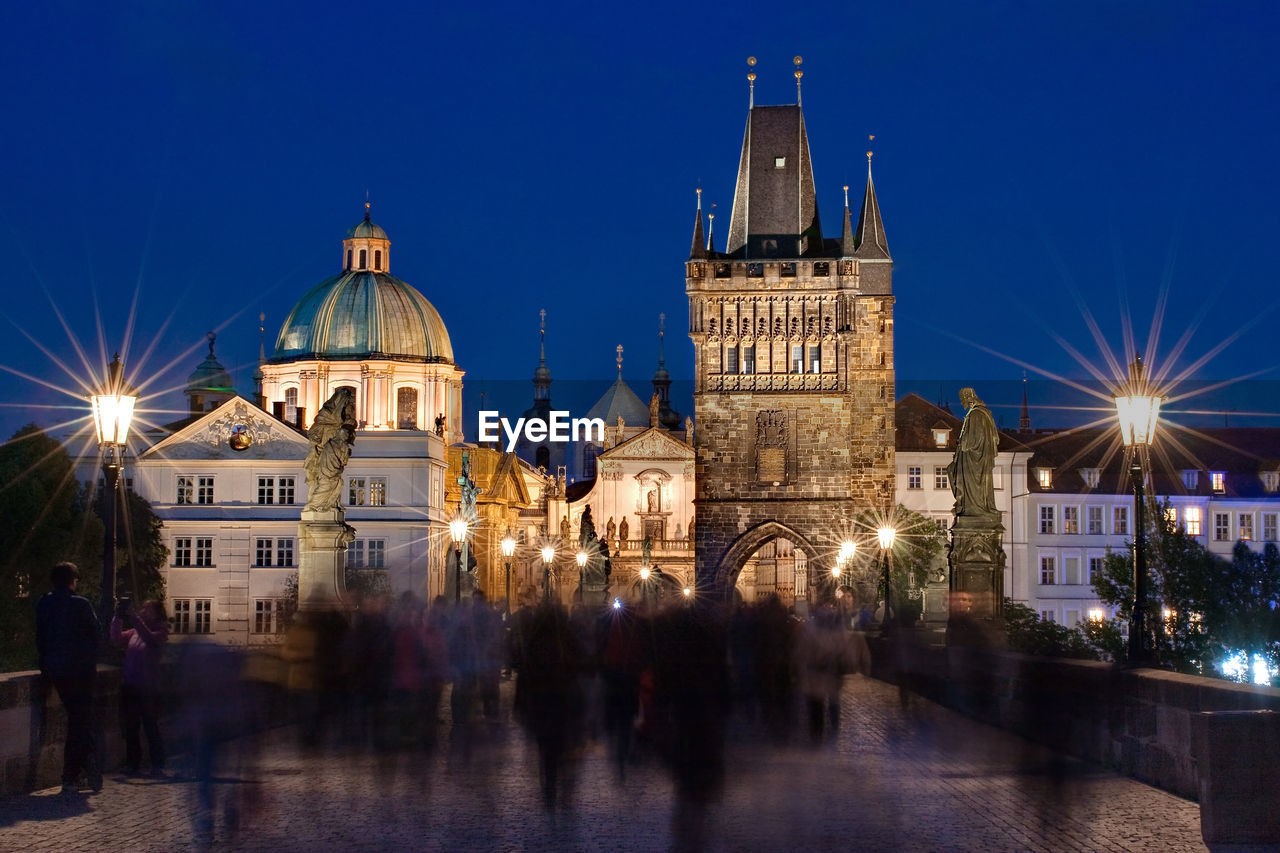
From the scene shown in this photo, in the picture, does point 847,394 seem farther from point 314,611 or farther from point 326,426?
point 314,611

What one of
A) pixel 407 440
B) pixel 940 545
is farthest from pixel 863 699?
pixel 407 440

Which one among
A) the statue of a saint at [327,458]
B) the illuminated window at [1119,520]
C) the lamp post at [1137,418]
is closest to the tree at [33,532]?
the statue of a saint at [327,458]

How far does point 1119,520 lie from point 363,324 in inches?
1683

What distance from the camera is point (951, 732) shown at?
19.3 meters

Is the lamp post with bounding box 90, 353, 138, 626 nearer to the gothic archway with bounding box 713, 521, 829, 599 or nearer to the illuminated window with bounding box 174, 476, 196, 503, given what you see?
the gothic archway with bounding box 713, 521, 829, 599

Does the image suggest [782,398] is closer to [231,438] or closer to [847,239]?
[847,239]

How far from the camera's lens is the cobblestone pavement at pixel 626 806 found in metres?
12.0

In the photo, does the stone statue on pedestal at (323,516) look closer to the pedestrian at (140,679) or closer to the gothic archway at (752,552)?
the pedestrian at (140,679)

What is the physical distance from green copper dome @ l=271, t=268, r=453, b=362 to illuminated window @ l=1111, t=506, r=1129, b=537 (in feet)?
127

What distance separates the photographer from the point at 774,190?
80.4 m

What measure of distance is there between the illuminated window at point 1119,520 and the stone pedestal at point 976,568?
58198mm

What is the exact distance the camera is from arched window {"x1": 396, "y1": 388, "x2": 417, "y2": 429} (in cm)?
9731

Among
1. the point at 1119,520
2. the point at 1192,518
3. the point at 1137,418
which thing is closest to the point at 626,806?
the point at 1137,418

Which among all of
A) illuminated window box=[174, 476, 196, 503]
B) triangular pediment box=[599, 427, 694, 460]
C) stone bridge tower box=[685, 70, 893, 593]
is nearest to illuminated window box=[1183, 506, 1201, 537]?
stone bridge tower box=[685, 70, 893, 593]
